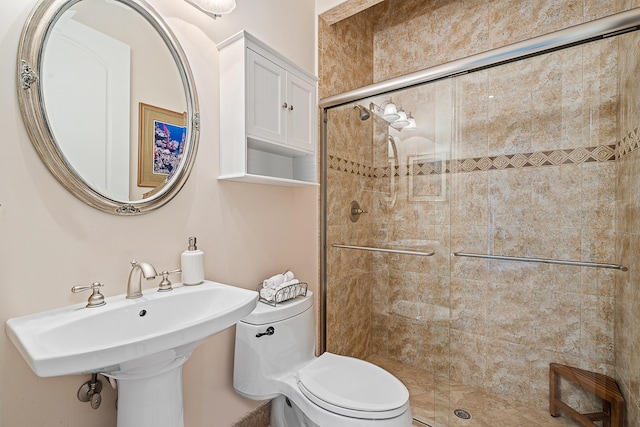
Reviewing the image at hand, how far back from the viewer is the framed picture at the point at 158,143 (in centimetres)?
117

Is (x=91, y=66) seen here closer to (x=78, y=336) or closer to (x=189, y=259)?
(x=189, y=259)

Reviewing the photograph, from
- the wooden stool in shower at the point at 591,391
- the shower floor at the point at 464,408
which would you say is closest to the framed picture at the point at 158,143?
the shower floor at the point at 464,408

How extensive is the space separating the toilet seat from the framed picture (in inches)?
40.6

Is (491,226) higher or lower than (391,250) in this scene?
higher

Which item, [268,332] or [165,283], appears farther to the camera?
[268,332]

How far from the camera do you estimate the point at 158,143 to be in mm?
1214

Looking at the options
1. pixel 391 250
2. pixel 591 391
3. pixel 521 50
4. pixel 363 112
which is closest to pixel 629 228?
pixel 591 391

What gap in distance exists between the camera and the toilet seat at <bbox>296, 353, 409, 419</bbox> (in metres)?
1.15

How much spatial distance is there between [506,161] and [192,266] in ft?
5.93

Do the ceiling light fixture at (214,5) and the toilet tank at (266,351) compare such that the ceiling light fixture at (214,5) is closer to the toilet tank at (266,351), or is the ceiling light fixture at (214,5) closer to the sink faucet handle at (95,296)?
the sink faucet handle at (95,296)

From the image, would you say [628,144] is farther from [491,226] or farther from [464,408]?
[464,408]

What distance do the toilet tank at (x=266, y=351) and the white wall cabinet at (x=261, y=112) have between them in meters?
0.63

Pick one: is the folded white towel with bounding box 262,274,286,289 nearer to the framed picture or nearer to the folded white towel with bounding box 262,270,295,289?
the folded white towel with bounding box 262,270,295,289

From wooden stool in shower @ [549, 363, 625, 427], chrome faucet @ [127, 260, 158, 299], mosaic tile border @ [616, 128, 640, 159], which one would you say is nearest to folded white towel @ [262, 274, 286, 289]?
chrome faucet @ [127, 260, 158, 299]
